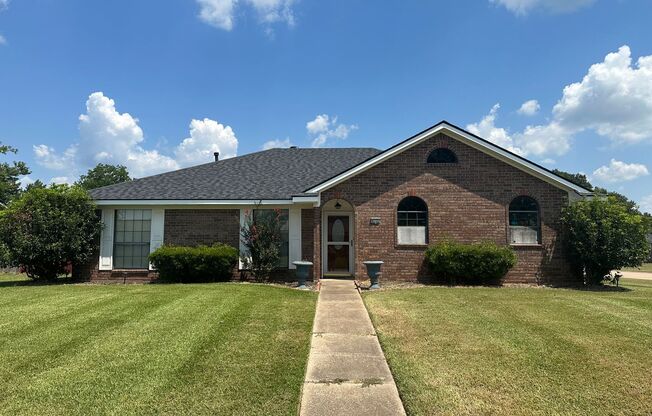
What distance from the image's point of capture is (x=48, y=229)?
40.8ft

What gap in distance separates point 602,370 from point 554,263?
345 inches

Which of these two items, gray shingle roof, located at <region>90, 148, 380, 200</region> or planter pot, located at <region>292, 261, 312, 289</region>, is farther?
gray shingle roof, located at <region>90, 148, 380, 200</region>

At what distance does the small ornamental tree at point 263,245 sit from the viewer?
12.5m

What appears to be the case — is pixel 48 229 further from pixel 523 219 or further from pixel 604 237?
pixel 604 237

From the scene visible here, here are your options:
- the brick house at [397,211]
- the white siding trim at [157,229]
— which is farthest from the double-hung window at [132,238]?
the white siding trim at [157,229]

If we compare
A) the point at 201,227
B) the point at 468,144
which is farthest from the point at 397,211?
the point at 201,227

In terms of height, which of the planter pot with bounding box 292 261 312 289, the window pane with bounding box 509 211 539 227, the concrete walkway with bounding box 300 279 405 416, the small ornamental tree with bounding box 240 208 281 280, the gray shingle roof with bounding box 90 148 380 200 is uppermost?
the gray shingle roof with bounding box 90 148 380 200

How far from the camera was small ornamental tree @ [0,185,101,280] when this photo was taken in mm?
12297

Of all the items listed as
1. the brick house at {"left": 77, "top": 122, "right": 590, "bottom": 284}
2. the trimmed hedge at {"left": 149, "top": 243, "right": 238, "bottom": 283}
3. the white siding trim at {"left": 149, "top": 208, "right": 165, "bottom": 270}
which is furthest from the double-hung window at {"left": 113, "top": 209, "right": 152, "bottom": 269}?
the trimmed hedge at {"left": 149, "top": 243, "right": 238, "bottom": 283}

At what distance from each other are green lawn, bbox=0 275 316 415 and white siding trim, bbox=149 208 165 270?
4360 millimetres

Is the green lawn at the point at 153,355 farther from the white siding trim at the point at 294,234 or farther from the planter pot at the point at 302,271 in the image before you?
the white siding trim at the point at 294,234

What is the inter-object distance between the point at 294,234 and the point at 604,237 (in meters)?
9.61

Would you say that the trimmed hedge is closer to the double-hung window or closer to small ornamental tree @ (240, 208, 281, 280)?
small ornamental tree @ (240, 208, 281, 280)

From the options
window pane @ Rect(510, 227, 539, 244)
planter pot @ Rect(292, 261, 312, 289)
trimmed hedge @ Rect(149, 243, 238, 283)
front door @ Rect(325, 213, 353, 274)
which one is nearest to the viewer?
planter pot @ Rect(292, 261, 312, 289)
